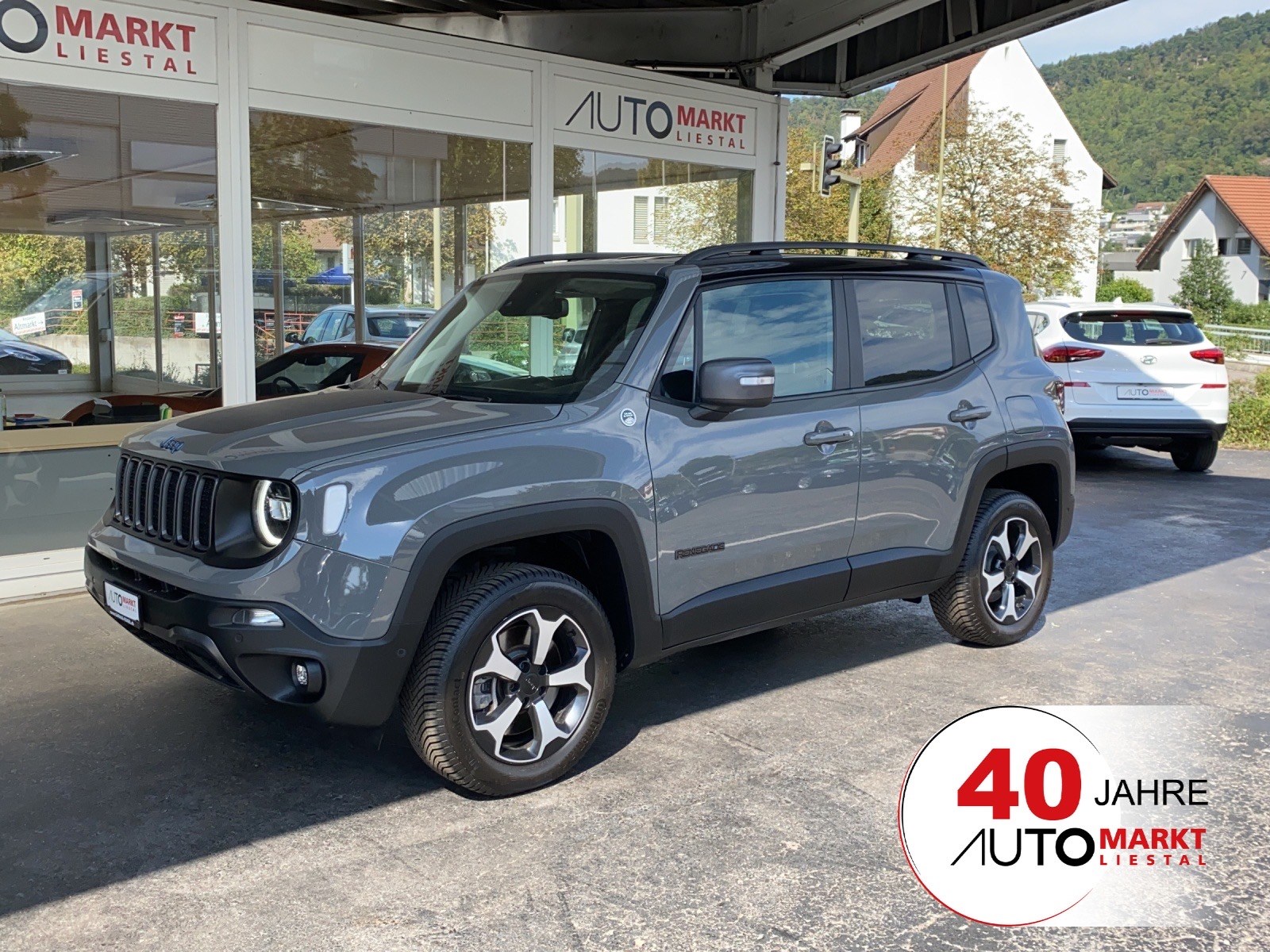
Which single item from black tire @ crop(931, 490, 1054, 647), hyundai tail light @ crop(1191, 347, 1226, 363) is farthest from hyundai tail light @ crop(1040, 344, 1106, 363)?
black tire @ crop(931, 490, 1054, 647)

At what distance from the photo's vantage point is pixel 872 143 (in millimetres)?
59875

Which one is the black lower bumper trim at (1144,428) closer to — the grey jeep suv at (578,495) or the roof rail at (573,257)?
the grey jeep suv at (578,495)

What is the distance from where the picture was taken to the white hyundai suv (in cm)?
1242

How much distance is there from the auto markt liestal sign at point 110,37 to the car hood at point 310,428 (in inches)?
135

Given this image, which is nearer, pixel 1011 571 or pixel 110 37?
pixel 1011 571

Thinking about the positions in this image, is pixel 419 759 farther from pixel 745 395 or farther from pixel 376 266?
pixel 376 266

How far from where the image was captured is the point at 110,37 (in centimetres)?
727

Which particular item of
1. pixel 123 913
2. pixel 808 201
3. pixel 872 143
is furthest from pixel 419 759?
pixel 872 143

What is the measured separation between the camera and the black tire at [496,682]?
13.1 feet

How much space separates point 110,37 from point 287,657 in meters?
5.05

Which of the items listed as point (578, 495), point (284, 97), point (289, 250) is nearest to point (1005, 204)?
point (289, 250)

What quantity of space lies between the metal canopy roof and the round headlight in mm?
8082

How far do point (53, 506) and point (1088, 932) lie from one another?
6.31 metres

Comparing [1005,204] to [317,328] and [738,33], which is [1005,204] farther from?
[317,328]
